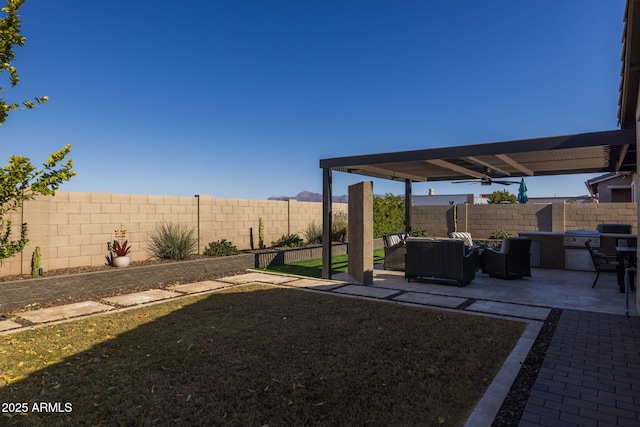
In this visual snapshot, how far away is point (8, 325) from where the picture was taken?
5.13 meters

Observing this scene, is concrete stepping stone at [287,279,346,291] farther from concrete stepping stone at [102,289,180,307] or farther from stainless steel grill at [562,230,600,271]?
stainless steel grill at [562,230,600,271]

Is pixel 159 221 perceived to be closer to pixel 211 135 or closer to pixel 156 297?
pixel 156 297

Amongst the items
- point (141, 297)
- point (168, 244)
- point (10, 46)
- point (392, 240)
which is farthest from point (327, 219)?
point (10, 46)

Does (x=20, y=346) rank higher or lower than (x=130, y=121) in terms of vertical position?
lower

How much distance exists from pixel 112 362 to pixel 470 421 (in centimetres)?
340

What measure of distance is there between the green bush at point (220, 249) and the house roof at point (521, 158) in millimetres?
3800

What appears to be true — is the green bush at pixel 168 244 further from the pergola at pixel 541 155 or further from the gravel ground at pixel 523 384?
the gravel ground at pixel 523 384

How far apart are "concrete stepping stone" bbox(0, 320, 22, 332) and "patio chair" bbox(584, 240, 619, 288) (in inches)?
392

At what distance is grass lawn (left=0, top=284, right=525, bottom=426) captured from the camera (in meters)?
2.68

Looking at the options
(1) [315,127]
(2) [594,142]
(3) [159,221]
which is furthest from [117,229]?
(1) [315,127]

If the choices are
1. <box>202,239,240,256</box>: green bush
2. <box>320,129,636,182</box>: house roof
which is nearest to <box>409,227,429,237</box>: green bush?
<box>320,129,636,182</box>: house roof

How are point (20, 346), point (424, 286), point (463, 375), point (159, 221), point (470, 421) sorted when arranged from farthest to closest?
point (159, 221) → point (424, 286) → point (20, 346) → point (463, 375) → point (470, 421)

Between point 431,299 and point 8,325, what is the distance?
21.8ft

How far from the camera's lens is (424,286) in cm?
781
